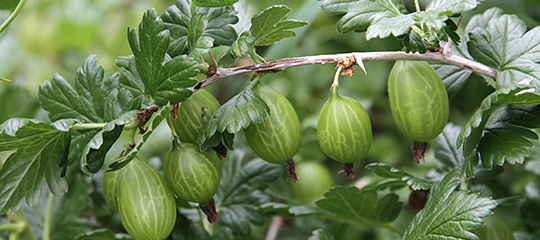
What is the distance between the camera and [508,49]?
96 cm

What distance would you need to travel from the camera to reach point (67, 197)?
52.2 inches

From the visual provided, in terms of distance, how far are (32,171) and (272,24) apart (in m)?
0.44

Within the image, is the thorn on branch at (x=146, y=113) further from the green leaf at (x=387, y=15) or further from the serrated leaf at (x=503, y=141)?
the serrated leaf at (x=503, y=141)

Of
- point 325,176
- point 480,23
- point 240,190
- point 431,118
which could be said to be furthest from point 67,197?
point 480,23

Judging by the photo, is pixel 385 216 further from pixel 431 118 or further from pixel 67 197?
pixel 67 197

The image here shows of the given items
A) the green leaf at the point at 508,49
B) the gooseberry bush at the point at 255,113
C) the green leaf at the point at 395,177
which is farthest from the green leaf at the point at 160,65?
the green leaf at the point at 508,49

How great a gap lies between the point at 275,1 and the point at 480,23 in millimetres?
998

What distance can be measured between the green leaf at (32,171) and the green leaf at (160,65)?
16 cm

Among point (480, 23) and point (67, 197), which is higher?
point (480, 23)

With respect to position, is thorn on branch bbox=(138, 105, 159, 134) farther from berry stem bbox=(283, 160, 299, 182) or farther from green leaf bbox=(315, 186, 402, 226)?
green leaf bbox=(315, 186, 402, 226)

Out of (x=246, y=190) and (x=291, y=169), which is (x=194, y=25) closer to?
(x=291, y=169)

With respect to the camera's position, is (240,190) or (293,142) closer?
(293,142)

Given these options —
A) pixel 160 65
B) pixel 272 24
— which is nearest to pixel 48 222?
pixel 160 65

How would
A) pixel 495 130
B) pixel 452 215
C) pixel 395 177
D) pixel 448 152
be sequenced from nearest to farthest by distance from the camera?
1. pixel 452 215
2. pixel 495 130
3. pixel 395 177
4. pixel 448 152
